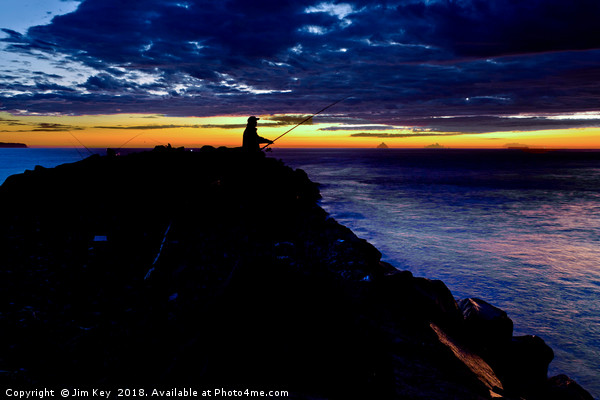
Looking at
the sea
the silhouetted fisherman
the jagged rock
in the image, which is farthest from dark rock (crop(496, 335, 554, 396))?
the silhouetted fisherman

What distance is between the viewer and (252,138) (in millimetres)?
12836

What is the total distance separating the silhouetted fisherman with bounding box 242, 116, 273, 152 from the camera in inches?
480

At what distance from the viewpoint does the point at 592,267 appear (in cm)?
1227

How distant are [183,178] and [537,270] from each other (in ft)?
45.4

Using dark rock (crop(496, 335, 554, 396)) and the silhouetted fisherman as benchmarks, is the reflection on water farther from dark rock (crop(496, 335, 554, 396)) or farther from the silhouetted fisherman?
the silhouetted fisherman

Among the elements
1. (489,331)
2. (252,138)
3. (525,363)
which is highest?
(252,138)

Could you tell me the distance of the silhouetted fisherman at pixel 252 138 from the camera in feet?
40.0

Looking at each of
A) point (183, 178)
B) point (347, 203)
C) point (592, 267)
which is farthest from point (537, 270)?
point (347, 203)

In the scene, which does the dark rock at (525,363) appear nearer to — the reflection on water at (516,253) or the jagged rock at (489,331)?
the jagged rock at (489,331)

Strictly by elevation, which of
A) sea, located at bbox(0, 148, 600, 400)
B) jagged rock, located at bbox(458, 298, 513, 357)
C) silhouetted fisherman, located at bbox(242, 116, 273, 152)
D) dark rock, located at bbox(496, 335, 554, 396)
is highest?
silhouetted fisherman, located at bbox(242, 116, 273, 152)

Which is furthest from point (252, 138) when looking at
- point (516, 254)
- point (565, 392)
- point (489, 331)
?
A: point (516, 254)

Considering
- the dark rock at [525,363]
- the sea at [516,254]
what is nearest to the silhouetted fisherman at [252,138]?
the sea at [516,254]

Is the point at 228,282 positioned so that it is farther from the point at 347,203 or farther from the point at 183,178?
the point at 347,203

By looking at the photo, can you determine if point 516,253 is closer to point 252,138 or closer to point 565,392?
point 565,392
